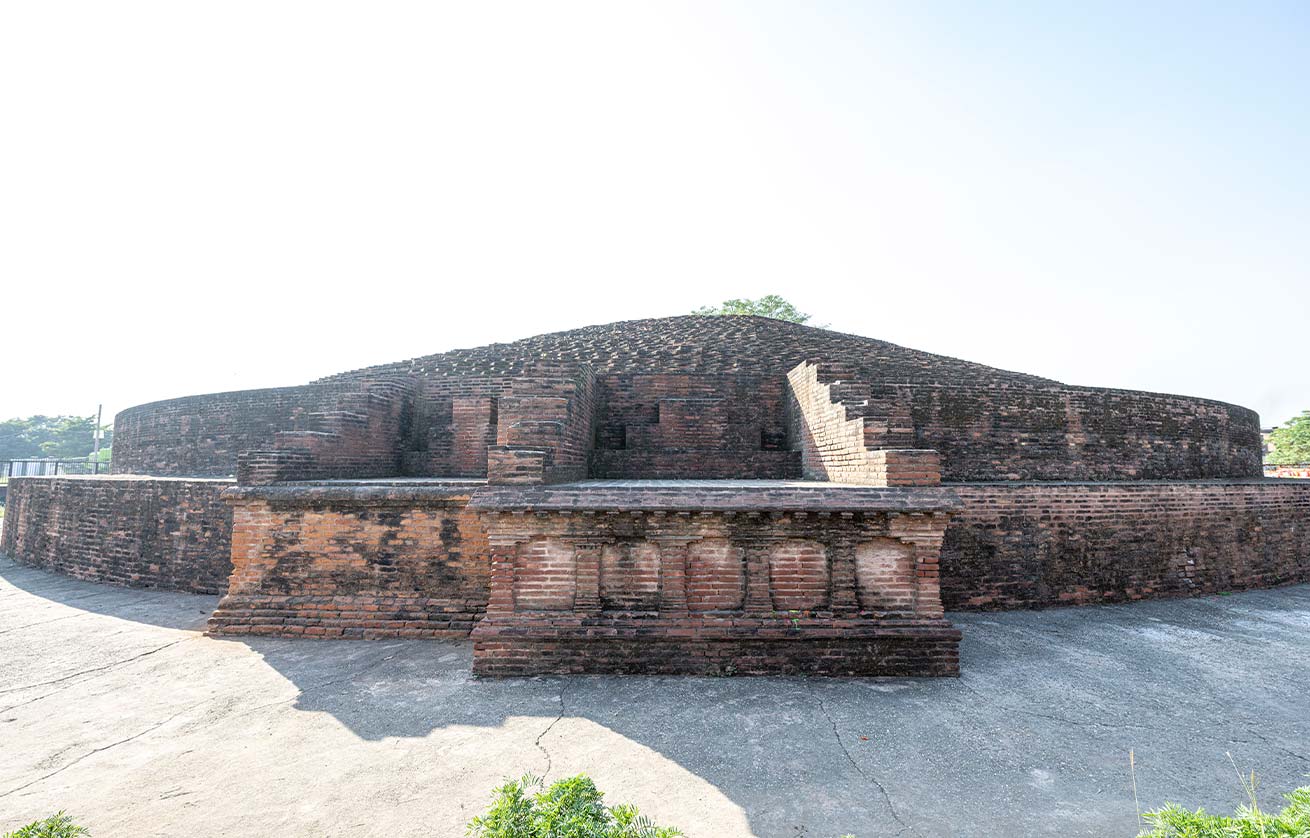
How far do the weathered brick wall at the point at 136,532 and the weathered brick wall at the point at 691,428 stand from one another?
556cm

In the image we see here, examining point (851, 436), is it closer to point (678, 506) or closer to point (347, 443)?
point (678, 506)

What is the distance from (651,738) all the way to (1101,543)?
6909 mm

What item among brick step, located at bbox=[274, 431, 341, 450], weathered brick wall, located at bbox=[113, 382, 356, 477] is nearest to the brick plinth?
brick step, located at bbox=[274, 431, 341, 450]

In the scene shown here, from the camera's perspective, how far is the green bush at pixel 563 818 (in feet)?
6.48

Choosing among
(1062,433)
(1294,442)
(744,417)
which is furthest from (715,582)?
(1294,442)

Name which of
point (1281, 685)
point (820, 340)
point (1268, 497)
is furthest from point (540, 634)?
point (1268, 497)

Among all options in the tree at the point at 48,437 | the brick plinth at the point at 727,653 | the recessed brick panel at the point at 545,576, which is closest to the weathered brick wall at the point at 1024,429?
the brick plinth at the point at 727,653

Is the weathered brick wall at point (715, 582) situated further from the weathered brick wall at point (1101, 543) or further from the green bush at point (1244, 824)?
the green bush at point (1244, 824)

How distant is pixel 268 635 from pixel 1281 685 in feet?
31.3

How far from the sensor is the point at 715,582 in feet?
15.0

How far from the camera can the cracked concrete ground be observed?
109 inches

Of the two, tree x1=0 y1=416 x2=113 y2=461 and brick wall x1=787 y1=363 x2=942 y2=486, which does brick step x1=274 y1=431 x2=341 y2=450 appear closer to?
brick wall x1=787 y1=363 x2=942 y2=486

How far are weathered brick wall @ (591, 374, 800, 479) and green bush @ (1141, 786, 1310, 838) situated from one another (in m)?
6.53

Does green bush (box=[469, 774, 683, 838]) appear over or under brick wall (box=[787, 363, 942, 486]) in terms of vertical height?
under
